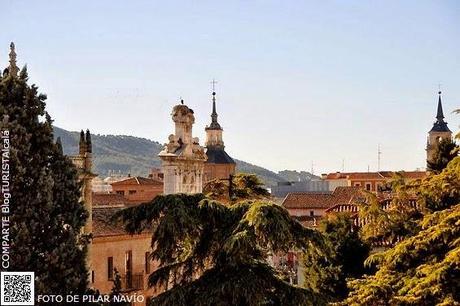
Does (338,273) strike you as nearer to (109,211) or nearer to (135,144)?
(109,211)

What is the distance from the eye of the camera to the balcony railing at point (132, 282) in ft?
70.9

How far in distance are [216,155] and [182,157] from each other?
59.8 meters

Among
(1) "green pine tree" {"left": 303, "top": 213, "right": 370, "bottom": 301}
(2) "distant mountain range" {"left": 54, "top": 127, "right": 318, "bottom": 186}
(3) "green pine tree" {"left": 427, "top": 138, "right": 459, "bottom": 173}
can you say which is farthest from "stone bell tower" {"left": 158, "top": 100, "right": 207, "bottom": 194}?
(2) "distant mountain range" {"left": 54, "top": 127, "right": 318, "bottom": 186}

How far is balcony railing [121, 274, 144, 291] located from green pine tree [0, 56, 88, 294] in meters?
10.3

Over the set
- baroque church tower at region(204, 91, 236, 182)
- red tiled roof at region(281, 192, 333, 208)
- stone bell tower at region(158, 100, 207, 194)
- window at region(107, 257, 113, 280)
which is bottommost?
window at region(107, 257, 113, 280)

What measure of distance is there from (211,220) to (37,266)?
3.36 meters

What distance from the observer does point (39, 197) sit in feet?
35.3

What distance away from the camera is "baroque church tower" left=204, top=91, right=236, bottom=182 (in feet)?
260

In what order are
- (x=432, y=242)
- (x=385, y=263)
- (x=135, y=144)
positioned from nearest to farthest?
1. (x=432, y=242)
2. (x=385, y=263)
3. (x=135, y=144)

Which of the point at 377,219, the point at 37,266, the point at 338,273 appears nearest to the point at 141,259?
the point at 338,273

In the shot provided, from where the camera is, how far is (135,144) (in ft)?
582

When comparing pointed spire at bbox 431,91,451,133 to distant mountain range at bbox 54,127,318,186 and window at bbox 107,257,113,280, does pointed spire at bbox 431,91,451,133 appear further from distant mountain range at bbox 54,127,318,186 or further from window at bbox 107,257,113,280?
window at bbox 107,257,113,280

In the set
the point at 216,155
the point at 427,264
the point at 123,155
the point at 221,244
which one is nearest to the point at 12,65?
the point at 221,244

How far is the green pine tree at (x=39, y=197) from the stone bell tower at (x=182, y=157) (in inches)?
386
